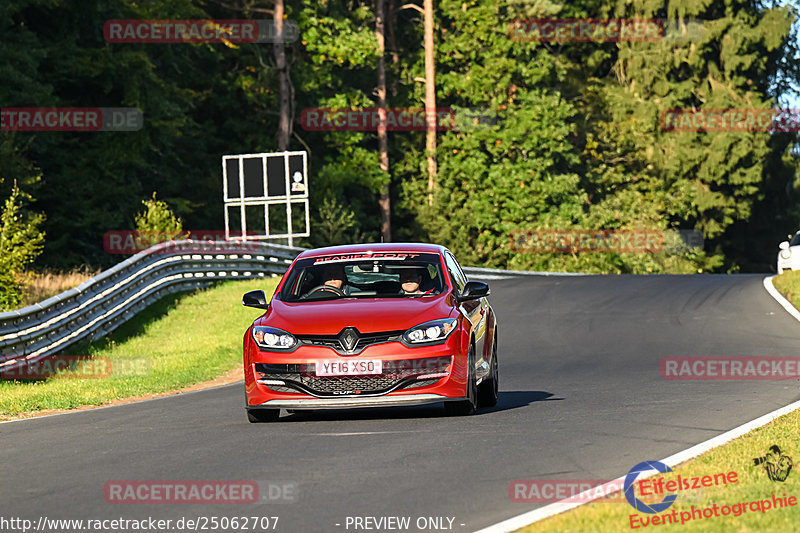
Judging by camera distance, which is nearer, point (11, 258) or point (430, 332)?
point (430, 332)

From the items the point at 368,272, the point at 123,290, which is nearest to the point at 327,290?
the point at 368,272

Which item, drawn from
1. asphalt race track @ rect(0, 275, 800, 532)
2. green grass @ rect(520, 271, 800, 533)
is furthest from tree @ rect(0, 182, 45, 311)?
green grass @ rect(520, 271, 800, 533)

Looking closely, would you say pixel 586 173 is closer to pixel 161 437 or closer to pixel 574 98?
pixel 574 98

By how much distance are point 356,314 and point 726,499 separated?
504 cm

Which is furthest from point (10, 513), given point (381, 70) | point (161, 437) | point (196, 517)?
point (381, 70)

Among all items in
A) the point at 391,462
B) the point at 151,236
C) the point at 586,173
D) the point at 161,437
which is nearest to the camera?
the point at 391,462

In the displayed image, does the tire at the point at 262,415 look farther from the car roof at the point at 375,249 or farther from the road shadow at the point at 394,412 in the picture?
the car roof at the point at 375,249

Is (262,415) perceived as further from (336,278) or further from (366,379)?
(336,278)

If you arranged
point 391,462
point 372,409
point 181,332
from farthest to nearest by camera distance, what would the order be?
point 181,332
point 372,409
point 391,462

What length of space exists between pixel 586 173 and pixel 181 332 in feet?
131

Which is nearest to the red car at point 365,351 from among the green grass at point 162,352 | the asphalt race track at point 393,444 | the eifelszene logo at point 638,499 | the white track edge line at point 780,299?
the asphalt race track at point 393,444

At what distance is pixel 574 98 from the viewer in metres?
67.4

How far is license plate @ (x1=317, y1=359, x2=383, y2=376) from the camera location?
1206 centimetres

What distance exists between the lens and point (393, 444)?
10859mm
